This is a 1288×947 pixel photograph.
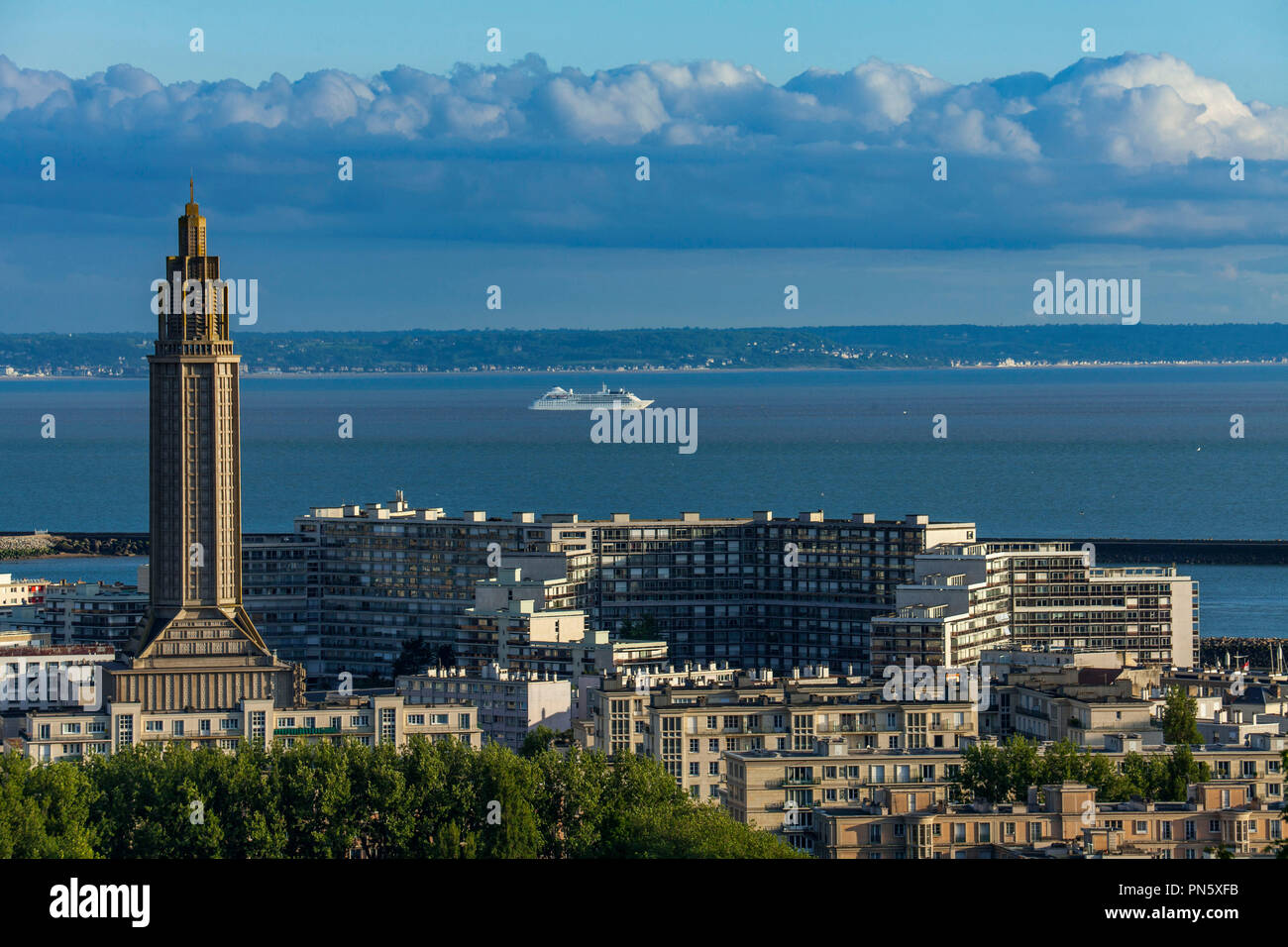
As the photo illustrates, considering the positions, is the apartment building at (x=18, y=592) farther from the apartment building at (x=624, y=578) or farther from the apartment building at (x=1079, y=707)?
the apartment building at (x=1079, y=707)

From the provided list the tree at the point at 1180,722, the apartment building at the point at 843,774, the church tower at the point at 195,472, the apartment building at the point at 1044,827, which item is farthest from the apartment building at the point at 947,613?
the apartment building at the point at 1044,827

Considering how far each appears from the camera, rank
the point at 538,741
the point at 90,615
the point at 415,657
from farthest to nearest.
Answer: the point at 415,657 < the point at 90,615 < the point at 538,741

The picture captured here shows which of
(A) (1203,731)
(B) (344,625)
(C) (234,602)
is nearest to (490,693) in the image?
(C) (234,602)

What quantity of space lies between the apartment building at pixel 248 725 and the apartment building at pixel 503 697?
6.42 feet

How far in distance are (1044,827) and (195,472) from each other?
4315 cm

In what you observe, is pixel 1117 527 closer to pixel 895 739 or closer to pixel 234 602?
pixel 234 602

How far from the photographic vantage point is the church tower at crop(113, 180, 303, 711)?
78.2m

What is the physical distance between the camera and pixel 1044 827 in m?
43.3

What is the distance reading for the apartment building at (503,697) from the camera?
69125 millimetres

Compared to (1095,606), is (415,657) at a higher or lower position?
lower

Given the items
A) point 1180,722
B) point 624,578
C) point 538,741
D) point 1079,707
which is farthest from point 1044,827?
point 624,578

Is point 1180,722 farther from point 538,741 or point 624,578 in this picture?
point 624,578

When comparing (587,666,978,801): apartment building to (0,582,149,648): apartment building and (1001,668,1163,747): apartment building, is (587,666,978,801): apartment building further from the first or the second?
(0,582,149,648): apartment building

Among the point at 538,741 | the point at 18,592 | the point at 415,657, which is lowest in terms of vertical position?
the point at 538,741
